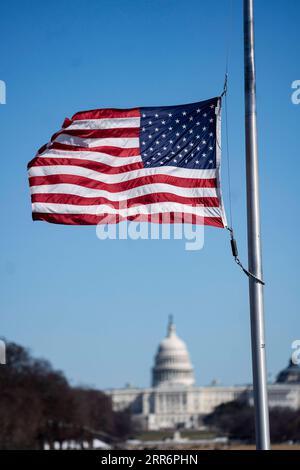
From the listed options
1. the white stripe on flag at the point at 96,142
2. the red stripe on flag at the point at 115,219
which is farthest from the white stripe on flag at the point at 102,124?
the red stripe on flag at the point at 115,219

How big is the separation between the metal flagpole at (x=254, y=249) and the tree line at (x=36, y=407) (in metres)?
80.7

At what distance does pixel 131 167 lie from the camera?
21203 millimetres

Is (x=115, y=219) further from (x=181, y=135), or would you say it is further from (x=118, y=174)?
(x=181, y=135)

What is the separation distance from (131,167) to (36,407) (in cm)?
9494

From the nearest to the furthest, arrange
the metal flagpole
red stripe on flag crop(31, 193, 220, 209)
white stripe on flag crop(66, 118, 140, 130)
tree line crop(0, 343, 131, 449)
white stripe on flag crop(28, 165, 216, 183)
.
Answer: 1. the metal flagpole
2. red stripe on flag crop(31, 193, 220, 209)
3. white stripe on flag crop(28, 165, 216, 183)
4. white stripe on flag crop(66, 118, 140, 130)
5. tree line crop(0, 343, 131, 449)

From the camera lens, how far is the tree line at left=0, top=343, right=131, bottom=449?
10375 cm

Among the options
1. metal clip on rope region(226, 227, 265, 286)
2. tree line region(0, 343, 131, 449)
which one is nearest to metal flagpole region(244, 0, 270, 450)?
metal clip on rope region(226, 227, 265, 286)

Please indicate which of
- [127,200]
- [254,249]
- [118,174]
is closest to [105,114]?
[118,174]

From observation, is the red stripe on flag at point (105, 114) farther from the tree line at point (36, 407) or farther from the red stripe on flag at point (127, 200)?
the tree line at point (36, 407)

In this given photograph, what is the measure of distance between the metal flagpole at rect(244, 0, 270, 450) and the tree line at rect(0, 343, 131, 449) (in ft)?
265

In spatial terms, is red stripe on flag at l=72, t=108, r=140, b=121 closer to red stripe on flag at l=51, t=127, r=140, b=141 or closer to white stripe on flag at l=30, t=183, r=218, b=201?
red stripe on flag at l=51, t=127, r=140, b=141

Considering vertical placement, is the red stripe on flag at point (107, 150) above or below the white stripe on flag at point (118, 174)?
above

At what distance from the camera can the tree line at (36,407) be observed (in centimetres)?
10375
